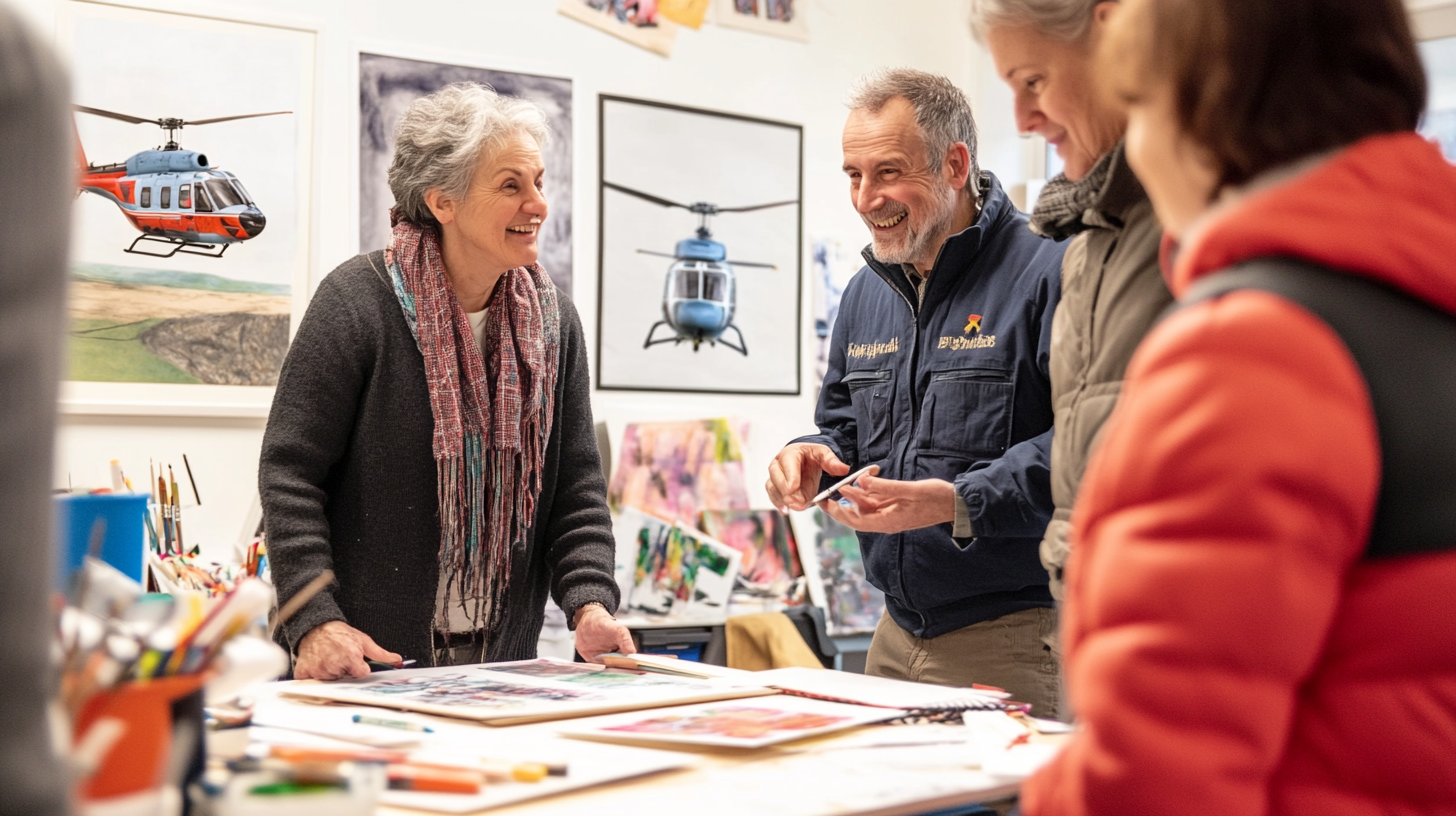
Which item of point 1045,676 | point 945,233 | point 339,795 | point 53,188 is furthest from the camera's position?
point 945,233

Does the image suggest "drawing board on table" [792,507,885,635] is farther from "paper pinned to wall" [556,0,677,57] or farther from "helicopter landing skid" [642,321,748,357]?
"paper pinned to wall" [556,0,677,57]

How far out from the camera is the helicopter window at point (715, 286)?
3.45m

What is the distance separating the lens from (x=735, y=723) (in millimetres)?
1284

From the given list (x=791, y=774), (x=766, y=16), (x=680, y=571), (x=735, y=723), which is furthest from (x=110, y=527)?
(x=766, y=16)

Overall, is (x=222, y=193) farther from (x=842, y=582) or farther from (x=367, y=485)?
(x=842, y=582)

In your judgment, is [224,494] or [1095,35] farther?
[224,494]

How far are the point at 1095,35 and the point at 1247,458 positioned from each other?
0.94 meters

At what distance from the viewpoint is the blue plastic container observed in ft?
4.48

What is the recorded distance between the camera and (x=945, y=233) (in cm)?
216

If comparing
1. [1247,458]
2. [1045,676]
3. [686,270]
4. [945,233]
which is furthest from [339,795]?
[686,270]

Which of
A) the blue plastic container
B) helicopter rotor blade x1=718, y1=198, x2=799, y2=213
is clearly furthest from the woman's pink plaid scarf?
helicopter rotor blade x1=718, y1=198, x2=799, y2=213

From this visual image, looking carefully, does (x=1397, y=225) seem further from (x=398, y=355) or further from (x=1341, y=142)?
(x=398, y=355)

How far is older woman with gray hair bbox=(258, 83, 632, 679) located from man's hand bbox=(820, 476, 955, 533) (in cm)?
42

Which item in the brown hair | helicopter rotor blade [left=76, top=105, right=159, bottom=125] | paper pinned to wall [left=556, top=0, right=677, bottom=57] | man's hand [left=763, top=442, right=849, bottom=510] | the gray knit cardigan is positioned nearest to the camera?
the brown hair
